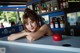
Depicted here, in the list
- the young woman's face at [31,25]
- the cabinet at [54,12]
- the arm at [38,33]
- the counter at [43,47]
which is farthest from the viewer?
the cabinet at [54,12]

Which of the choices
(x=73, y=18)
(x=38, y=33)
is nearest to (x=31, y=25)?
(x=38, y=33)

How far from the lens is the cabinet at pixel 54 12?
11.0ft

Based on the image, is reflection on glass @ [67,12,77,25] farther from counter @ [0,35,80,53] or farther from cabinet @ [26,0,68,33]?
counter @ [0,35,80,53]

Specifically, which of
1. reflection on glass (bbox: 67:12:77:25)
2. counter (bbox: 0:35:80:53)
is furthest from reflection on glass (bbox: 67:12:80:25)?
counter (bbox: 0:35:80:53)

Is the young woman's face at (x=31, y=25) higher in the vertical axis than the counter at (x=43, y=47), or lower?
higher

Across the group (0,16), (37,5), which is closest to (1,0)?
(37,5)

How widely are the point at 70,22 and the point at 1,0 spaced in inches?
174

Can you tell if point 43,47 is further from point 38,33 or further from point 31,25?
point 31,25

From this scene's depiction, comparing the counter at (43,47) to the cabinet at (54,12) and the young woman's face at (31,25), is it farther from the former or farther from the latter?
the cabinet at (54,12)

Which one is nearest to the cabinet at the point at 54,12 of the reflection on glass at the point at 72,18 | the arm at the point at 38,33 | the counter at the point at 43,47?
the reflection on glass at the point at 72,18

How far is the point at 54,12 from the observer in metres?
3.55

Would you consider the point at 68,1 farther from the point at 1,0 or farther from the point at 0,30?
the point at 1,0

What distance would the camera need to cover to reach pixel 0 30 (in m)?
2.60

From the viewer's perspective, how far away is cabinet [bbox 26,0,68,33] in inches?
132
